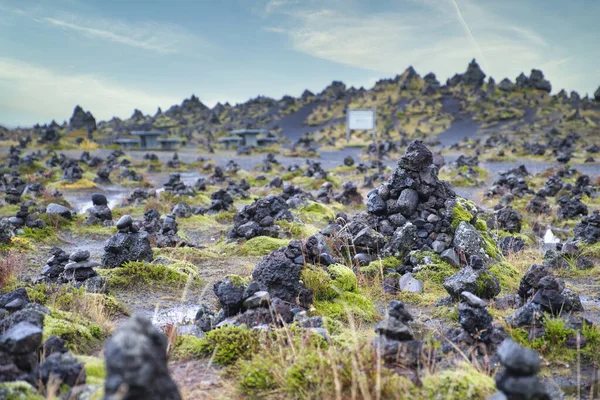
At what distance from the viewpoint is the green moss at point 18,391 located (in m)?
3.20

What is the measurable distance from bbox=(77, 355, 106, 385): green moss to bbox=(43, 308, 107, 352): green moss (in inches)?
31.5

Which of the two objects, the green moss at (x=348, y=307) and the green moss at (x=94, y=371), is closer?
the green moss at (x=94, y=371)

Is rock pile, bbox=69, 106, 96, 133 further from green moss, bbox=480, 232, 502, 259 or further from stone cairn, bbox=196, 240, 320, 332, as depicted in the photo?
stone cairn, bbox=196, 240, 320, 332

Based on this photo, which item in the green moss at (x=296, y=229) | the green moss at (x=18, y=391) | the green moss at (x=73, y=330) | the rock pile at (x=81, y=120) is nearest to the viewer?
the green moss at (x=18, y=391)

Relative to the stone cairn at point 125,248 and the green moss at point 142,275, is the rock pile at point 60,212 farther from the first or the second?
the green moss at point 142,275

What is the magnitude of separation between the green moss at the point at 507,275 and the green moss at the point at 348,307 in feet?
8.16

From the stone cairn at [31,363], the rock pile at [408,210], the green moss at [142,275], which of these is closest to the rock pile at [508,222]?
the rock pile at [408,210]


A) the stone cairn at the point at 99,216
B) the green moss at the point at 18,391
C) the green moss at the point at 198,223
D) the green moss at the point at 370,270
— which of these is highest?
the green moss at the point at 18,391

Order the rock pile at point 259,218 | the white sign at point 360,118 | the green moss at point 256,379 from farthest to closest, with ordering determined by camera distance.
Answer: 1. the white sign at point 360,118
2. the rock pile at point 259,218
3. the green moss at point 256,379

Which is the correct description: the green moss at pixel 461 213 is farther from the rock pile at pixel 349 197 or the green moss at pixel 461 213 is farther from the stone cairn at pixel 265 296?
the rock pile at pixel 349 197

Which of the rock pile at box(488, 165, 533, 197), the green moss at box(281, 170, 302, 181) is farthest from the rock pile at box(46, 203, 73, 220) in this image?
→ the rock pile at box(488, 165, 533, 197)

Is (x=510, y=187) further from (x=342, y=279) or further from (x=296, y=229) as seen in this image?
(x=342, y=279)

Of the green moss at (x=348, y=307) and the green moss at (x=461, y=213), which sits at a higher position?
the green moss at (x=461, y=213)

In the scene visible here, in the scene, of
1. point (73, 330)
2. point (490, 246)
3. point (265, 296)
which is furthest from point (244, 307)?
point (490, 246)
